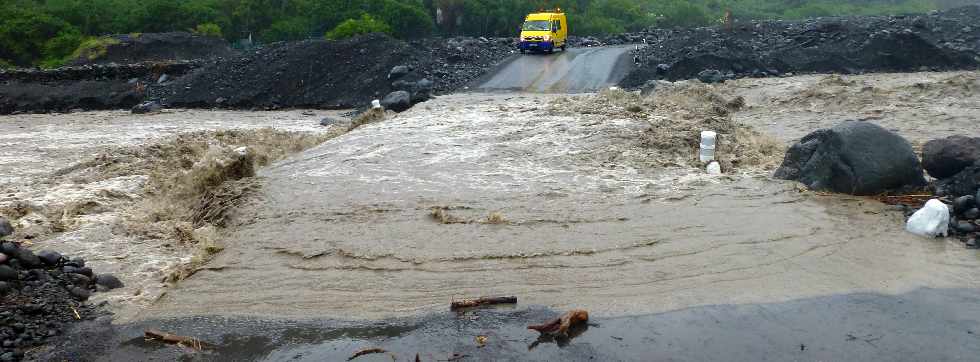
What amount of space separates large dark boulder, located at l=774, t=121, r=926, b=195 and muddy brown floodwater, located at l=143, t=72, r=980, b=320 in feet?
1.01

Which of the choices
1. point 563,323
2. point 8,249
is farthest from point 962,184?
point 8,249

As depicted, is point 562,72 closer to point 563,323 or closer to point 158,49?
point 563,323

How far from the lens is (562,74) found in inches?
945

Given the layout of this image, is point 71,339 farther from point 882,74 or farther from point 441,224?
point 882,74

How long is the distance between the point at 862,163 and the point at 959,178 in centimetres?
110

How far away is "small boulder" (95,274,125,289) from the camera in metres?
7.55

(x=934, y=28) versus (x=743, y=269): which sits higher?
(x=934, y=28)

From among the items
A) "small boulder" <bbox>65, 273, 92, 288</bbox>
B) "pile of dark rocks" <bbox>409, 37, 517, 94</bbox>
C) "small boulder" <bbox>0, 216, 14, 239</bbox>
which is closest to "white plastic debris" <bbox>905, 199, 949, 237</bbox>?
"small boulder" <bbox>65, 273, 92, 288</bbox>

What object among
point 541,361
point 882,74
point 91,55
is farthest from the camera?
point 91,55

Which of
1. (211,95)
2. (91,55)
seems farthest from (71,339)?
(91,55)

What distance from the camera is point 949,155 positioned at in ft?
31.2

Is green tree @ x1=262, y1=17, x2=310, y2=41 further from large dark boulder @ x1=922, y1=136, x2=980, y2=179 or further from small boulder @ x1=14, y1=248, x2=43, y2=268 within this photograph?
large dark boulder @ x1=922, y1=136, x2=980, y2=179

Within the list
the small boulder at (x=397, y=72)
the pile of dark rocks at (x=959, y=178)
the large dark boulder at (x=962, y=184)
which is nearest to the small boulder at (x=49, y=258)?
the pile of dark rocks at (x=959, y=178)

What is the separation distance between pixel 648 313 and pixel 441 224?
3.34 m
